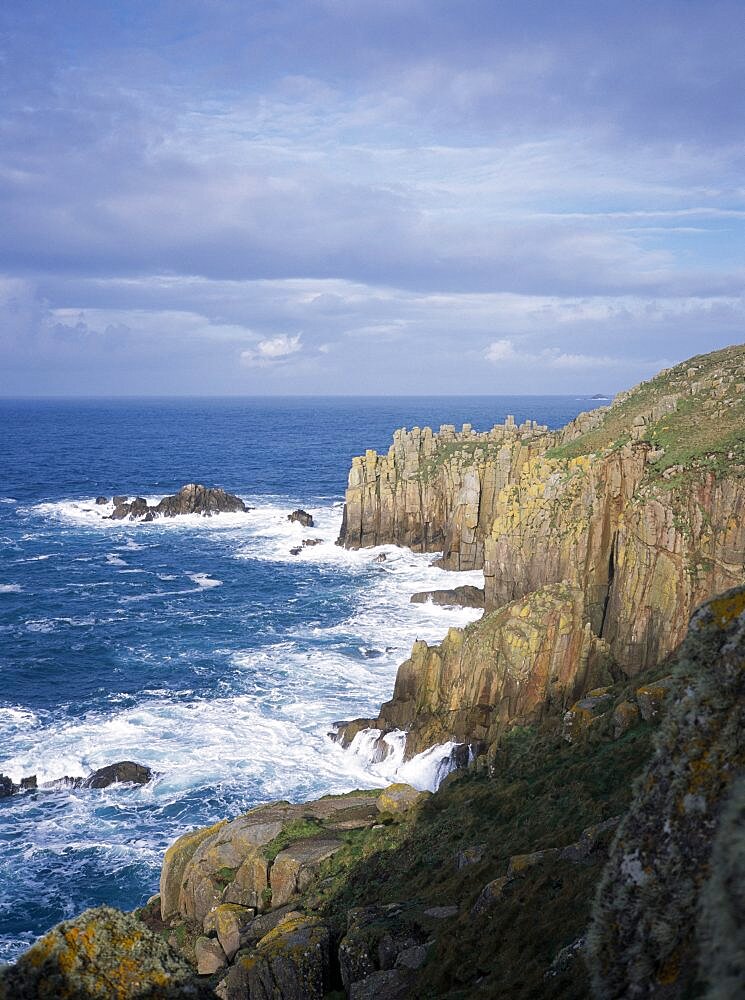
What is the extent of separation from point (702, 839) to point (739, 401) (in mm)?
54654

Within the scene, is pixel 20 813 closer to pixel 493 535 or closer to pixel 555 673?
pixel 555 673

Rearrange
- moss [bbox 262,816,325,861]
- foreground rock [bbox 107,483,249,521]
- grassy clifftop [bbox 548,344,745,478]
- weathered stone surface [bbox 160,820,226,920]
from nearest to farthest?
moss [bbox 262,816,325,861]
weathered stone surface [bbox 160,820,226,920]
grassy clifftop [bbox 548,344,745,478]
foreground rock [bbox 107,483,249,521]

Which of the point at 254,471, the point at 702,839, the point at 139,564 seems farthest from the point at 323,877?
the point at 254,471

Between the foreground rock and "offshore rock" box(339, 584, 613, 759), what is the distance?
72.1 meters

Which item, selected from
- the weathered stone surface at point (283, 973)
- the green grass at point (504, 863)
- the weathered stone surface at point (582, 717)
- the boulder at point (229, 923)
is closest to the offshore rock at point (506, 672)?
the green grass at point (504, 863)

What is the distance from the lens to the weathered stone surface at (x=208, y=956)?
21297mm

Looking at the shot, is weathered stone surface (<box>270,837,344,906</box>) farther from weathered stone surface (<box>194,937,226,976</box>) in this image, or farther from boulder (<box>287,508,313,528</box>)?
boulder (<box>287,508,313,528</box>)

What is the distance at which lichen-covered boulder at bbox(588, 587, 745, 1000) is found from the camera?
7.62m

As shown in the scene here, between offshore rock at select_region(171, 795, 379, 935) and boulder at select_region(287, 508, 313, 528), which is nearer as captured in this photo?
offshore rock at select_region(171, 795, 379, 935)

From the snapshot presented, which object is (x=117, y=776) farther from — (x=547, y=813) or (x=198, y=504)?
(x=198, y=504)

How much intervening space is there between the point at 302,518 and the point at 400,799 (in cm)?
7391

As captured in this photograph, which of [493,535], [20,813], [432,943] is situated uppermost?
[493,535]

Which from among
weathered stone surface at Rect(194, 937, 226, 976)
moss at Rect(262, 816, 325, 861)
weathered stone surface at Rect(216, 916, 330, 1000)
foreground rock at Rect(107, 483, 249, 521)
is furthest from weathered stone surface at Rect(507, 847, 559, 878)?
foreground rock at Rect(107, 483, 249, 521)

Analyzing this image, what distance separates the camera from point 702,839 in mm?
7719
